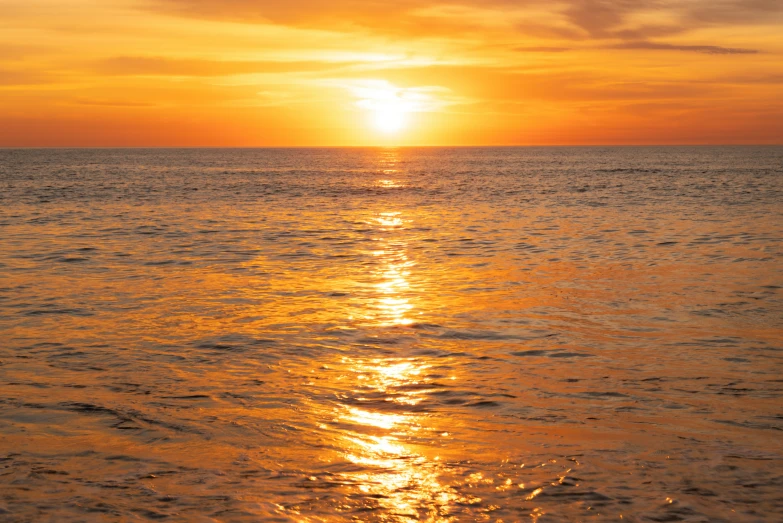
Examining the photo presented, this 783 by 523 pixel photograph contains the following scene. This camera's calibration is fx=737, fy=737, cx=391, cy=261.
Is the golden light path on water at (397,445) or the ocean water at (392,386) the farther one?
the ocean water at (392,386)

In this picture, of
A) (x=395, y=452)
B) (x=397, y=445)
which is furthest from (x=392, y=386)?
(x=395, y=452)

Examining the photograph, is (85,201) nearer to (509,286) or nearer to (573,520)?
(509,286)

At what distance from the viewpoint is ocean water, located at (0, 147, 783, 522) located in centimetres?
699

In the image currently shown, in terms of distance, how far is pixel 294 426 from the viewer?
8.84 metres

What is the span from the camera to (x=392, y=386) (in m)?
10.4

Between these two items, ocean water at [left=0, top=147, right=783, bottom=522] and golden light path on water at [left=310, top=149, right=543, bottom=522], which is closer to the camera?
golden light path on water at [left=310, top=149, right=543, bottom=522]

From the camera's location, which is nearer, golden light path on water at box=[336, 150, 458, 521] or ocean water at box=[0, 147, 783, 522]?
golden light path on water at box=[336, 150, 458, 521]

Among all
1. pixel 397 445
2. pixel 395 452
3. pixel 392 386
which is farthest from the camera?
pixel 392 386

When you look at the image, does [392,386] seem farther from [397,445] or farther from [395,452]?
[395,452]

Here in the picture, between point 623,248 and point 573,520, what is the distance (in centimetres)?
2068

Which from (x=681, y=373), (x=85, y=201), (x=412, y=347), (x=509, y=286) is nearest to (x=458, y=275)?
(x=509, y=286)

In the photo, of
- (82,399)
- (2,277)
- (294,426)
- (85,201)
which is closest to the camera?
(294,426)

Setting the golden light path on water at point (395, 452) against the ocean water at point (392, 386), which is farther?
the ocean water at point (392, 386)

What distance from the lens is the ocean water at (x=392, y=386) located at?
699cm
